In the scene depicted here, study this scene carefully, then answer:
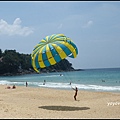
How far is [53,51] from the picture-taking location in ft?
44.5

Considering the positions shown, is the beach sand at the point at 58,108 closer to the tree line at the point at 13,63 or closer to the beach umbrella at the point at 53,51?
the beach umbrella at the point at 53,51

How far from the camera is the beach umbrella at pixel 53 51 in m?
13.6

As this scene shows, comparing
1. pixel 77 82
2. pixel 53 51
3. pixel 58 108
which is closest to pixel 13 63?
pixel 77 82

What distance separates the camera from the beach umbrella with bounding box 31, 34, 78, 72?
1359 cm

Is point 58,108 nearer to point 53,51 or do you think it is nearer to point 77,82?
point 53,51

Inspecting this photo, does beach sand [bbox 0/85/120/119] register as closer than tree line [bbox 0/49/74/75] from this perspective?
Yes

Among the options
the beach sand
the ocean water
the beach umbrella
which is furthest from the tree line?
the beach umbrella

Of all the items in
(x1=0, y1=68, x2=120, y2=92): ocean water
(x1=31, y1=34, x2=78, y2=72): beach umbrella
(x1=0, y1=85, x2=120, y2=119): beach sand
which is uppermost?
(x1=31, y1=34, x2=78, y2=72): beach umbrella

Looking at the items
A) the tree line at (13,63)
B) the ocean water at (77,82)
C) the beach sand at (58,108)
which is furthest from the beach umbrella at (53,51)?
the tree line at (13,63)

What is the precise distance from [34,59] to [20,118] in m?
3.98

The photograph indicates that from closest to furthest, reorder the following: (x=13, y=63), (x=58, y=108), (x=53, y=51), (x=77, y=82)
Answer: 1. (x=53, y=51)
2. (x=58, y=108)
3. (x=77, y=82)
4. (x=13, y=63)

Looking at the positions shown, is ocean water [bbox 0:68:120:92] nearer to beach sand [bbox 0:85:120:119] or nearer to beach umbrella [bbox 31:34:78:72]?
beach sand [bbox 0:85:120:119]

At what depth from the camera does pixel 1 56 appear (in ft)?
372

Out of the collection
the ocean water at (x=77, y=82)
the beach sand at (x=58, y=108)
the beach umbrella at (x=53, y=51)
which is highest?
the beach umbrella at (x=53, y=51)
